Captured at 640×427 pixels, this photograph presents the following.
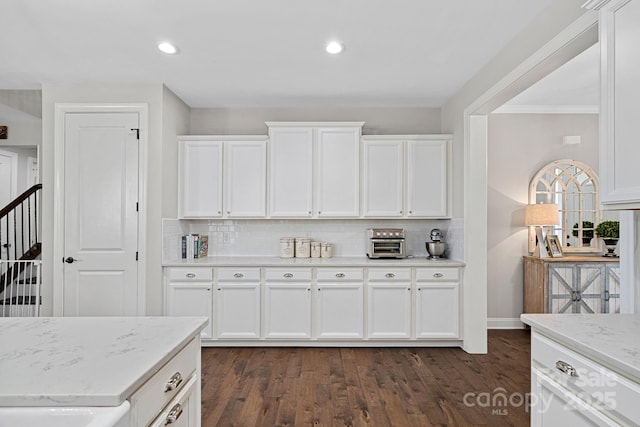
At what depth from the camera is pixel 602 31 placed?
180cm

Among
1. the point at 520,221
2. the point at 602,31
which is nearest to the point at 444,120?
the point at 520,221

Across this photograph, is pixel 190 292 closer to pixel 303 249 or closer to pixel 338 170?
pixel 303 249

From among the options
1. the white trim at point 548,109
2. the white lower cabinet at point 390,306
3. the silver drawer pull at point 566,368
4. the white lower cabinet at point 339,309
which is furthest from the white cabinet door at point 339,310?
the white trim at point 548,109

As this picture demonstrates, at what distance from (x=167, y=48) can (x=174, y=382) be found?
2697 mm

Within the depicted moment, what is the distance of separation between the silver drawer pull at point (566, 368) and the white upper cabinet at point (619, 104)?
70 cm

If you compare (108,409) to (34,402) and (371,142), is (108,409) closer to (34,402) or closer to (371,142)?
(34,402)

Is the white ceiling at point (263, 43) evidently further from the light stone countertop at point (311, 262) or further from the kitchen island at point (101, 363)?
the kitchen island at point (101, 363)

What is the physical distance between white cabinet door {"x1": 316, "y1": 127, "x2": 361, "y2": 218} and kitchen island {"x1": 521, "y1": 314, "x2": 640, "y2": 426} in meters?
2.75

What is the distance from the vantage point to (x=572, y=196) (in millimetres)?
4969

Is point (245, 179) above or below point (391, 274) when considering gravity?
above

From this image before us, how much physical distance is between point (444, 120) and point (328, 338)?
2.82 metres

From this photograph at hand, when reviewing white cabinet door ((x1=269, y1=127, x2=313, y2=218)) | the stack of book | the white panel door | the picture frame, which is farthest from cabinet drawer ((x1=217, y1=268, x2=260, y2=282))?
the picture frame

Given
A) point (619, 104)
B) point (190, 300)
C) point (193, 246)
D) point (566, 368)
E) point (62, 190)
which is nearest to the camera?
point (566, 368)

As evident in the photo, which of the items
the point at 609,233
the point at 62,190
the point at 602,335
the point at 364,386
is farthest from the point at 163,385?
the point at 609,233
